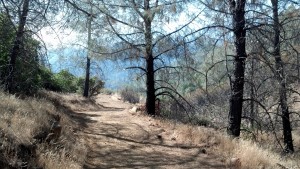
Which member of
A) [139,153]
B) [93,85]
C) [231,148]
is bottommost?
[139,153]

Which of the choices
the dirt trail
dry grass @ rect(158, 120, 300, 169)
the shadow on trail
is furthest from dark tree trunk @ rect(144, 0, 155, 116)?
the shadow on trail

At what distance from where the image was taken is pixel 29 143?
20.0ft

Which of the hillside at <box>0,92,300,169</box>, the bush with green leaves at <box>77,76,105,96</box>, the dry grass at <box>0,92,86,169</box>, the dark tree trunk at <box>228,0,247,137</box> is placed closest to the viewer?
the dry grass at <box>0,92,86,169</box>

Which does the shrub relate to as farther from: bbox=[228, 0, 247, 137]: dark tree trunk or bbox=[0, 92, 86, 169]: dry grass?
bbox=[0, 92, 86, 169]: dry grass

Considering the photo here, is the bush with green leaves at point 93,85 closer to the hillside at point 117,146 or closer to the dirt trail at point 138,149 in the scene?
the hillside at point 117,146

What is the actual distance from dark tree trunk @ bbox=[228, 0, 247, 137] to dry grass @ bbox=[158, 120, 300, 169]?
843mm

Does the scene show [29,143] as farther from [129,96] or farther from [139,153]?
[129,96]

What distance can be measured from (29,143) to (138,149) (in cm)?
416

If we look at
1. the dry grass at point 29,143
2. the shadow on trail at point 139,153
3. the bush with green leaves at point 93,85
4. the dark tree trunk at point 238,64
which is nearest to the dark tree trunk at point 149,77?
the dark tree trunk at point 238,64

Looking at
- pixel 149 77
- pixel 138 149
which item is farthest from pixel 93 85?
pixel 138 149

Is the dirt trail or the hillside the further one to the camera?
the dirt trail

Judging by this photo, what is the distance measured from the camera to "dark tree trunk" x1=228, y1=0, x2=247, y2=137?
36.0ft

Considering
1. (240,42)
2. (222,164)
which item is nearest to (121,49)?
(240,42)

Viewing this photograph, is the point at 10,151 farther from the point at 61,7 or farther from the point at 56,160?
the point at 61,7
